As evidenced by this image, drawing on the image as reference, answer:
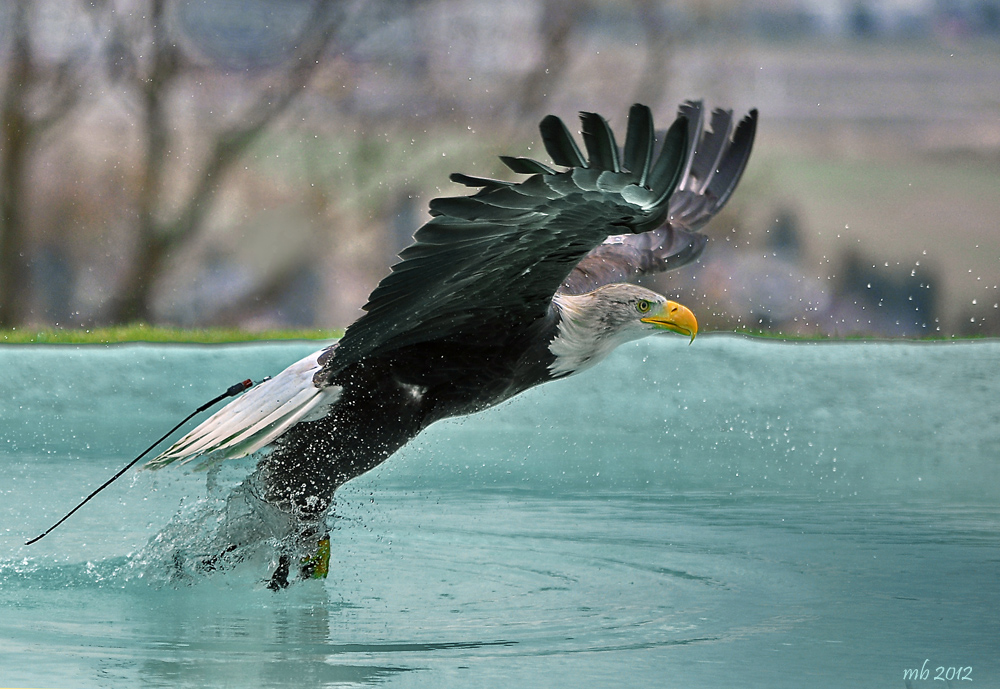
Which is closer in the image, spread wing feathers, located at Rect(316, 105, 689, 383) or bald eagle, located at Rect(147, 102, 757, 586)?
spread wing feathers, located at Rect(316, 105, 689, 383)

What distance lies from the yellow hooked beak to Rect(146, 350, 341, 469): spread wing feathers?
2.23 feet

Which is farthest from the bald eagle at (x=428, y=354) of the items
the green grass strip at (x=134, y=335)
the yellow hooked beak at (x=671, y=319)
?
the green grass strip at (x=134, y=335)

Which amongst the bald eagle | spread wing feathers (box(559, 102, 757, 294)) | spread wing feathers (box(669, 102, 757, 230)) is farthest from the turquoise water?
spread wing feathers (box(669, 102, 757, 230))

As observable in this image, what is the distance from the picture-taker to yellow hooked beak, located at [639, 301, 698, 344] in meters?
2.34

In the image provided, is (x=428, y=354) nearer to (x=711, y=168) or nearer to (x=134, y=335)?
(x=711, y=168)

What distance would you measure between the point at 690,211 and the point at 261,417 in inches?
49.7

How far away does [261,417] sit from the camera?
2393mm

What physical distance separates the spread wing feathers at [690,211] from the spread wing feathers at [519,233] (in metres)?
0.62

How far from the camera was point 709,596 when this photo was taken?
89.9 inches

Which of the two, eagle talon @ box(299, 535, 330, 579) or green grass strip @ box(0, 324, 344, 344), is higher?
green grass strip @ box(0, 324, 344, 344)

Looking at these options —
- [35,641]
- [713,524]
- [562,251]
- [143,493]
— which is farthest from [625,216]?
[143,493]

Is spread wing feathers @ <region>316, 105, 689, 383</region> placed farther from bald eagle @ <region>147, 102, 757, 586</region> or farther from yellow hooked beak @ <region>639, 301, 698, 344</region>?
yellow hooked beak @ <region>639, 301, 698, 344</region>

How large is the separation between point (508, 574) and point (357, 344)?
2.03 ft

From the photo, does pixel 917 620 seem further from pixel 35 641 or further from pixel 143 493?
pixel 143 493
